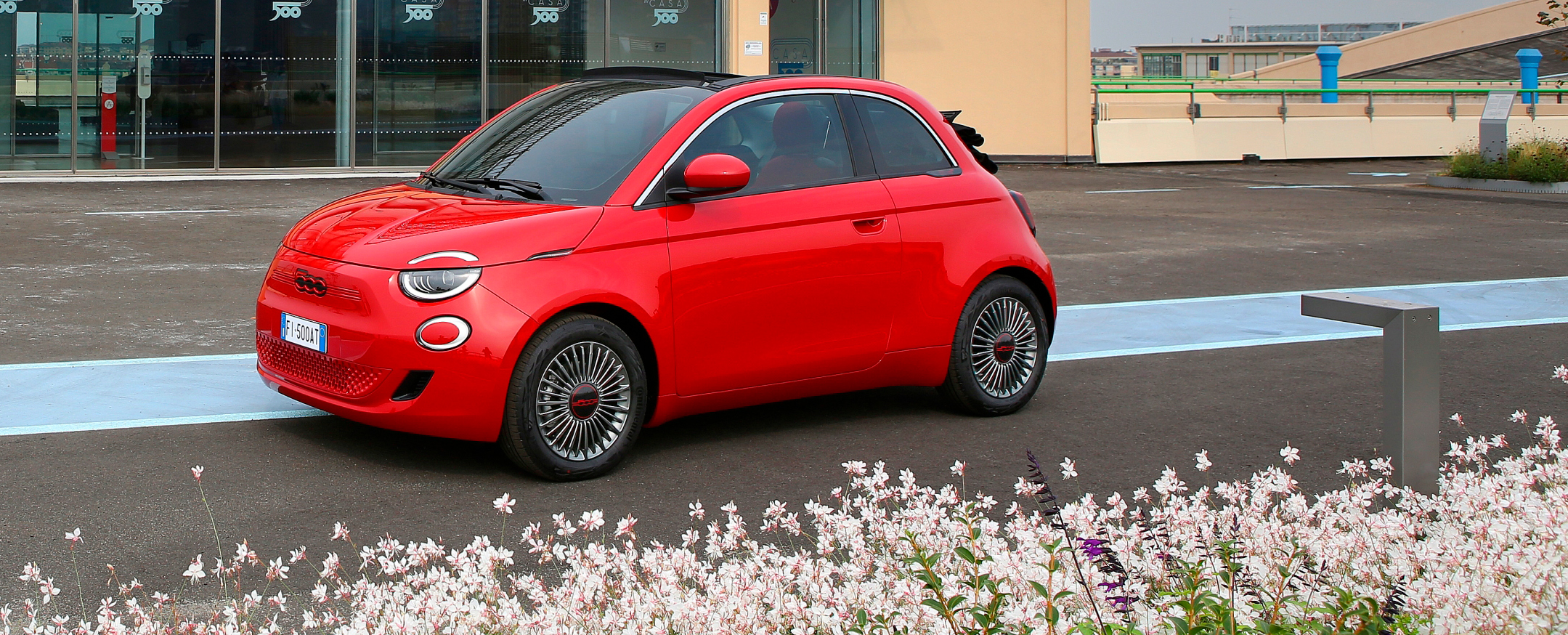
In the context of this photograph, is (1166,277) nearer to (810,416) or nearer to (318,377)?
(810,416)

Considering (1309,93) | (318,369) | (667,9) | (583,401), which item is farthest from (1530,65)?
(318,369)

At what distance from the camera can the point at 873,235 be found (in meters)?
6.27

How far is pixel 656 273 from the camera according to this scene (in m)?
5.63

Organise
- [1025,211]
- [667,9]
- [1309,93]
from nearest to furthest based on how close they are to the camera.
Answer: [1025,211] < [667,9] < [1309,93]

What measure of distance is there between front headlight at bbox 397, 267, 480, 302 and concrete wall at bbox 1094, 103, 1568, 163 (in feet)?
74.1

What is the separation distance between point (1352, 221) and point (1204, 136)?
11.3 m

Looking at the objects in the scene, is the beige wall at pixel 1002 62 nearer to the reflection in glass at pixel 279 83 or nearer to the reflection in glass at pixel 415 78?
the reflection in glass at pixel 415 78

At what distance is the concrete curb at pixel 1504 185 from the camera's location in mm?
21547

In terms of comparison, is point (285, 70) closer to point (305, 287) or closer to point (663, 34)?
point (663, 34)

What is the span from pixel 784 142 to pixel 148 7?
58.5 feet

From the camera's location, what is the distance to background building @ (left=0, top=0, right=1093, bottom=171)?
21.0m

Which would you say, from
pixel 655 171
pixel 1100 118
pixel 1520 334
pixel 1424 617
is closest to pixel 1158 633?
pixel 1424 617

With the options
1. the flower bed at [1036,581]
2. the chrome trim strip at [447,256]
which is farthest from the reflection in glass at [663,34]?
the flower bed at [1036,581]

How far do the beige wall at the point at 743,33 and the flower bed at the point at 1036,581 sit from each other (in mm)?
21675
